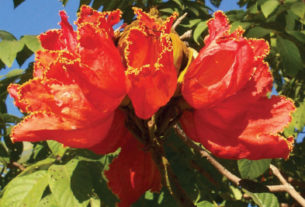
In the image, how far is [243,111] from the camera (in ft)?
3.01

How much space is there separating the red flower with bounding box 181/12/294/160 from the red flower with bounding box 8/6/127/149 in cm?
19

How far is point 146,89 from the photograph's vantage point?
0.85 m

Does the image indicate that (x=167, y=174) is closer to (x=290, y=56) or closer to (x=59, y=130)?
(x=59, y=130)

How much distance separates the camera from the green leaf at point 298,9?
213 cm

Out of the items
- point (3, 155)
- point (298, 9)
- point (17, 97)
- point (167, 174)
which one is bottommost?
point (3, 155)

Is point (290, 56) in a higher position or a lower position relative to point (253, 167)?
higher

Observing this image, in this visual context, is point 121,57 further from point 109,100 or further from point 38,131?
point 38,131

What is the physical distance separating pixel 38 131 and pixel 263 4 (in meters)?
1.61

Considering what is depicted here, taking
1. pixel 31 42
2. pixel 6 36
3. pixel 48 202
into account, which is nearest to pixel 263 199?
pixel 48 202

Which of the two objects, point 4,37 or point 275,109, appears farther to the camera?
point 4,37

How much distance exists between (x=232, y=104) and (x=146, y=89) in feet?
0.75

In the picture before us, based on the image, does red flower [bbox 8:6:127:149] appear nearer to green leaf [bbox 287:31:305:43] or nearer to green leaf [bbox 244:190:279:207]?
green leaf [bbox 244:190:279:207]

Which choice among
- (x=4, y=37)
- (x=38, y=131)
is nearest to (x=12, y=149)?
(x=4, y=37)

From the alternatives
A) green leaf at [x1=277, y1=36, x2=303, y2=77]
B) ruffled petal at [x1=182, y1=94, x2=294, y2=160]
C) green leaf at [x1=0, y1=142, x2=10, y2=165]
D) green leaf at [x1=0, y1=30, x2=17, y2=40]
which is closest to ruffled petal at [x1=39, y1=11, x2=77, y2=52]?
ruffled petal at [x1=182, y1=94, x2=294, y2=160]
